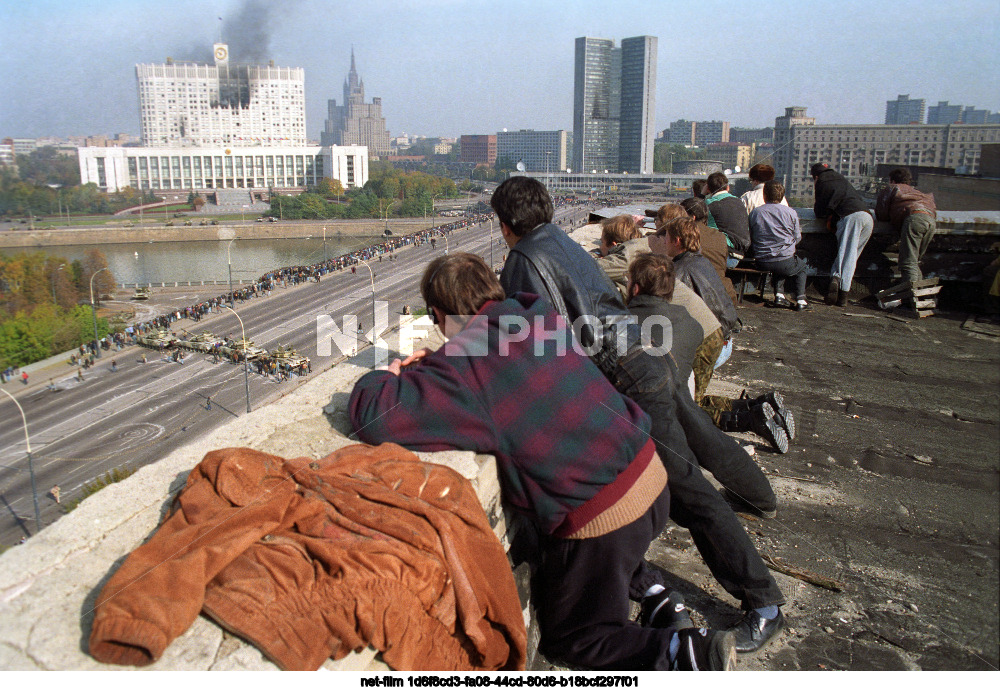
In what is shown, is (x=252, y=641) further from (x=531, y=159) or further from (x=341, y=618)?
(x=531, y=159)

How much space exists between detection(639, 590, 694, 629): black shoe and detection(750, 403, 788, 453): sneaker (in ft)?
3.83

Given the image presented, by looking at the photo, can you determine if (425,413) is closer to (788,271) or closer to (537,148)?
(788,271)

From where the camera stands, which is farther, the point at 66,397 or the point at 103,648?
the point at 66,397

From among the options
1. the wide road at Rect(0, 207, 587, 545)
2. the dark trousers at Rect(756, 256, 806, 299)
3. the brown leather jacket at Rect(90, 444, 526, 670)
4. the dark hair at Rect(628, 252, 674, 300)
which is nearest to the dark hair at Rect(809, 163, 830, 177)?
the dark trousers at Rect(756, 256, 806, 299)

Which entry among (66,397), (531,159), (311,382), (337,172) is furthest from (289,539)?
(337,172)

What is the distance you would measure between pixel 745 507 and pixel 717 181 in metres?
3.34

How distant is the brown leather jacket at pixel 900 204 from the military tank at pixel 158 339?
5.56 m

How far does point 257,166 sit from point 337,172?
6.64 metres

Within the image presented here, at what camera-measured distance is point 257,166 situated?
53.1 metres

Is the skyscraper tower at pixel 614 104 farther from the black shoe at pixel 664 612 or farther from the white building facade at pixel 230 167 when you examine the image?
the black shoe at pixel 664 612

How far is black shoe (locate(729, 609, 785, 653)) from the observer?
5.33ft

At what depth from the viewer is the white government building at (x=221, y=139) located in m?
17.6

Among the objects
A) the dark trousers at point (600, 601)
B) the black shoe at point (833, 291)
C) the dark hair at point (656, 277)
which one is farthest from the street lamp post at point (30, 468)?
the black shoe at point (833, 291)

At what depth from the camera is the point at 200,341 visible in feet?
21.7
